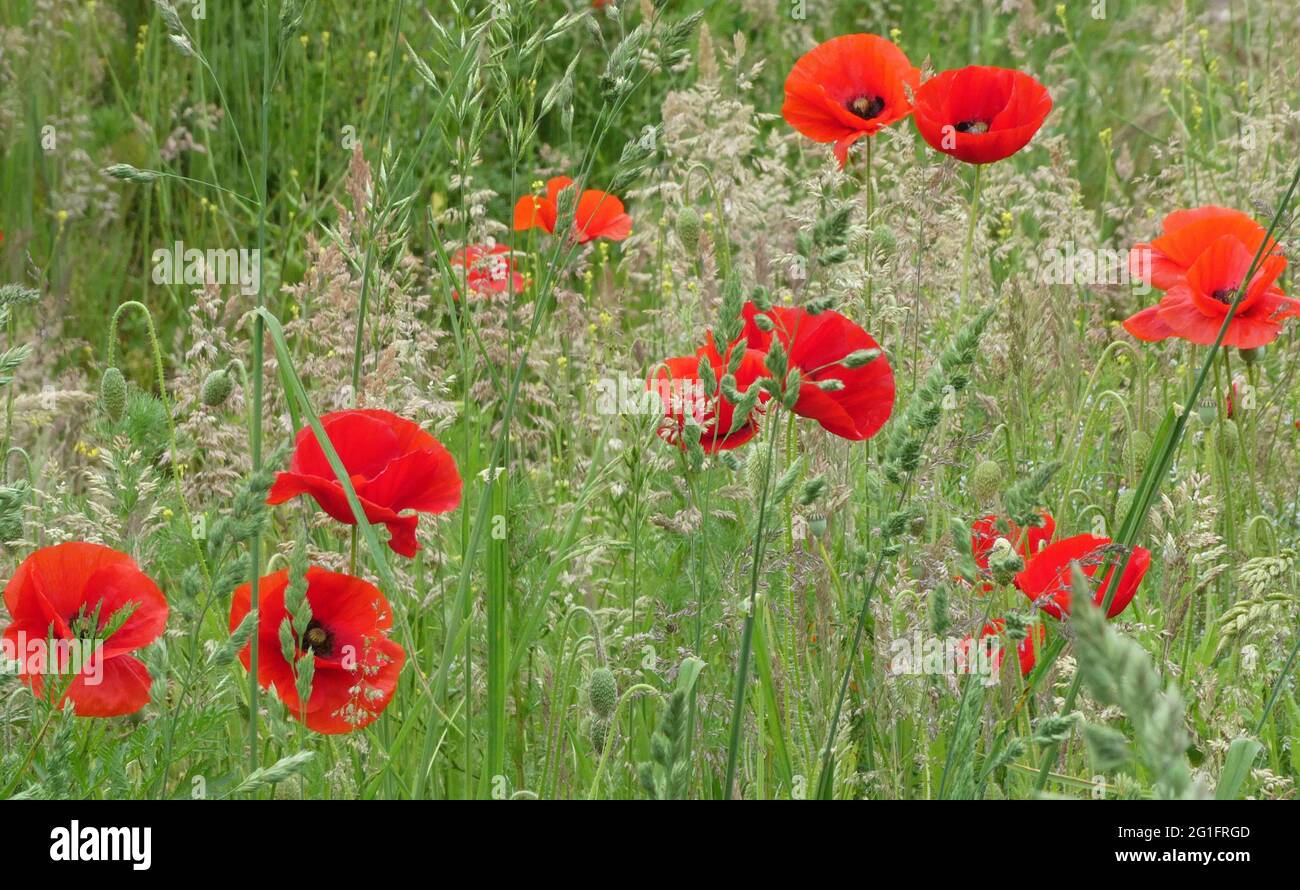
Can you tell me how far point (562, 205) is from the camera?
1.39 metres

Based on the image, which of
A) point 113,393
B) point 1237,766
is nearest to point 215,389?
point 113,393

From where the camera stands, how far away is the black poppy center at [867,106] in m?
2.21

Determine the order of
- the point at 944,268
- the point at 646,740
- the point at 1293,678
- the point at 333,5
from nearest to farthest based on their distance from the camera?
the point at 646,740, the point at 1293,678, the point at 944,268, the point at 333,5

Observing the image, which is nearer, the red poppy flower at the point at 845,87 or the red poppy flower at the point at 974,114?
the red poppy flower at the point at 974,114

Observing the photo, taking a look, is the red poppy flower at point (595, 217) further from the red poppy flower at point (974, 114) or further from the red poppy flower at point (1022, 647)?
the red poppy flower at point (1022, 647)

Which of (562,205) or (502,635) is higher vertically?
(562,205)

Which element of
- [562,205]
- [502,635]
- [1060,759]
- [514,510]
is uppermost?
[562,205]

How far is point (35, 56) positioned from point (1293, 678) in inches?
143

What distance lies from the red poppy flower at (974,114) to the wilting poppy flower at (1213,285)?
10.0 inches

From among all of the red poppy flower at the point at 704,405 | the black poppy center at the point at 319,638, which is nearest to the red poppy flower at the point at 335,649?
the black poppy center at the point at 319,638

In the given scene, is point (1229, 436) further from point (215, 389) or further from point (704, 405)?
point (215, 389)

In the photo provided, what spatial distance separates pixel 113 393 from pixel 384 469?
461 millimetres
